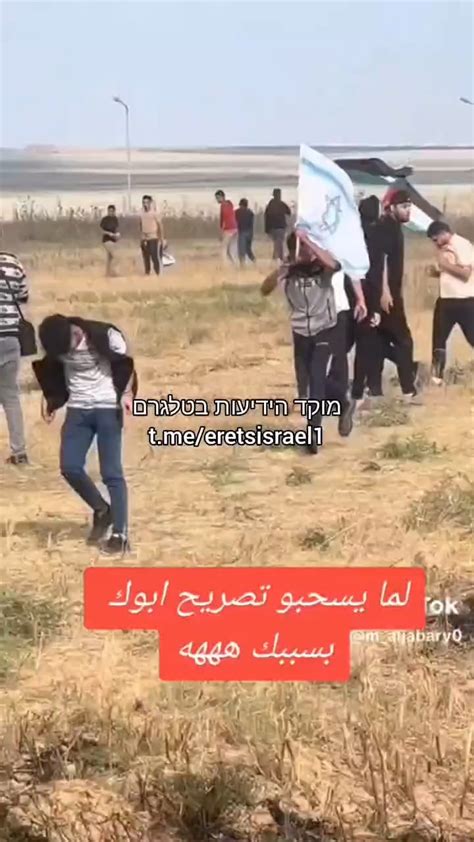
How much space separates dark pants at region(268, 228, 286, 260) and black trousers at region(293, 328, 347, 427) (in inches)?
11.1

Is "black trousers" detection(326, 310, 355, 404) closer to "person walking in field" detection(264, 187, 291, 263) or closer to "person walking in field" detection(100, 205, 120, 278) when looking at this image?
"person walking in field" detection(264, 187, 291, 263)

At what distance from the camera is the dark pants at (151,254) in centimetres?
402

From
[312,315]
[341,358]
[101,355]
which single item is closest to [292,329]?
[312,315]

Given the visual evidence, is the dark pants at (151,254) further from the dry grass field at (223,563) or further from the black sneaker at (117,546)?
the black sneaker at (117,546)

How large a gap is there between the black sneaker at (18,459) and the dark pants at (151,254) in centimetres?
80

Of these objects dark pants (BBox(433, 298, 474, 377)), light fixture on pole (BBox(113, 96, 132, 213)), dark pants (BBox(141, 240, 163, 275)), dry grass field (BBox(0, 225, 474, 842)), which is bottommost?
dry grass field (BBox(0, 225, 474, 842))

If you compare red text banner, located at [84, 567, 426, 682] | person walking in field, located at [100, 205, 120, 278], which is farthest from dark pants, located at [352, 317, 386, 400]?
person walking in field, located at [100, 205, 120, 278]

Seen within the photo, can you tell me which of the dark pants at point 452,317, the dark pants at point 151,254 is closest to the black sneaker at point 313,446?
the dark pants at point 452,317

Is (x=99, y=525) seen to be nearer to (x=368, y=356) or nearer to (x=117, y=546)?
(x=117, y=546)

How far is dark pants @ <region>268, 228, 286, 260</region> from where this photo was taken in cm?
405

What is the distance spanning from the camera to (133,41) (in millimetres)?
3994

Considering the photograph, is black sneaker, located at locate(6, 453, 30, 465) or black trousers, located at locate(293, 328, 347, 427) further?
black sneaker, located at locate(6, 453, 30, 465)

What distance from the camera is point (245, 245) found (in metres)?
4.01

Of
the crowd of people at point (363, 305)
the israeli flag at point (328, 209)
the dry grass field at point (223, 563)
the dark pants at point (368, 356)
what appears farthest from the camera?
the dark pants at point (368, 356)
